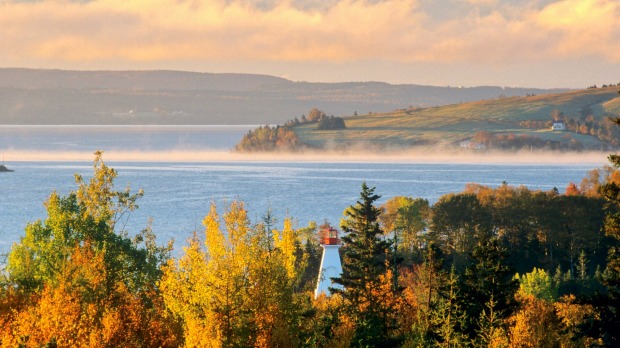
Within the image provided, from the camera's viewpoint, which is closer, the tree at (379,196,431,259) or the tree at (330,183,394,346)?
the tree at (330,183,394,346)

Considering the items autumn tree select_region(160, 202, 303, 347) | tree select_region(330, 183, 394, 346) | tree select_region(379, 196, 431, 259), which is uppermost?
autumn tree select_region(160, 202, 303, 347)

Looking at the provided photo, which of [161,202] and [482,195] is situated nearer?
[482,195]

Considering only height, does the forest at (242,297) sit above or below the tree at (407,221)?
above

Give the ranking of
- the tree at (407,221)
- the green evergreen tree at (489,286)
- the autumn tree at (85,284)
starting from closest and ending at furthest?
the autumn tree at (85,284), the green evergreen tree at (489,286), the tree at (407,221)

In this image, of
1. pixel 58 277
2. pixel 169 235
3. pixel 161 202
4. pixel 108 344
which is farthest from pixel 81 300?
pixel 161 202

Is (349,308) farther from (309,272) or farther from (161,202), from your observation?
(161,202)

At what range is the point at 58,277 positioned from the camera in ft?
165

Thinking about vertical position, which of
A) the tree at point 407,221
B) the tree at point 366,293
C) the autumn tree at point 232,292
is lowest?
the tree at point 407,221

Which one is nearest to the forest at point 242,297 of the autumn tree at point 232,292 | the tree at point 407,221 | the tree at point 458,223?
the autumn tree at point 232,292

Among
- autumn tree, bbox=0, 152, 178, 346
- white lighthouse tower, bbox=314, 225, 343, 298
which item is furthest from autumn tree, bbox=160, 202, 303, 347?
white lighthouse tower, bbox=314, 225, 343, 298

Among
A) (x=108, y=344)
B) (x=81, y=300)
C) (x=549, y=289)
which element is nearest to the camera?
(x=108, y=344)

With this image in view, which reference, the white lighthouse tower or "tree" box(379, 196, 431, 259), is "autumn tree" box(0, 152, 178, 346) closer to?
the white lighthouse tower

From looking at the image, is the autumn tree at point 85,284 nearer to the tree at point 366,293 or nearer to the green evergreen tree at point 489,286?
the tree at point 366,293

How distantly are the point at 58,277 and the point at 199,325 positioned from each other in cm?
1465
